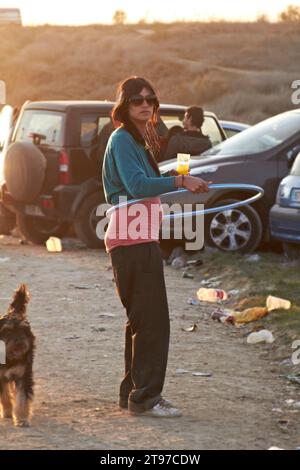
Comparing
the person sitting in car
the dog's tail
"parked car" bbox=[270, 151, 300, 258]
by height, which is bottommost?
"parked car" bbox=[270, 151, 300, 258]

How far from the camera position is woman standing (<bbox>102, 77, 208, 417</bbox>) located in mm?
7211

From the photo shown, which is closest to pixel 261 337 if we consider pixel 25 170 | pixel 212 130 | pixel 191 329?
pixel 191 329

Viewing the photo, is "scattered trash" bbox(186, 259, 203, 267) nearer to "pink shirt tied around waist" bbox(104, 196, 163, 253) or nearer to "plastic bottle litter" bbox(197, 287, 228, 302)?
"plastic bottle litter" bbox(197, 287, 228, 302)

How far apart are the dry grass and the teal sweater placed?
3693cm

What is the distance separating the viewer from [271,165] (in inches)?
584

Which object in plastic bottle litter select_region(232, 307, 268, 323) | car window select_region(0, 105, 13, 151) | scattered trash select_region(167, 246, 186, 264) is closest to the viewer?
plastic bottle litter select_region(232, 307, 268, 323)

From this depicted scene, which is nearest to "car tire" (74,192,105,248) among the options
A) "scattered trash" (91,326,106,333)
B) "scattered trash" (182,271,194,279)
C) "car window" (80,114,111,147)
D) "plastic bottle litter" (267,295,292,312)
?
"car window" (80,114,111,147)

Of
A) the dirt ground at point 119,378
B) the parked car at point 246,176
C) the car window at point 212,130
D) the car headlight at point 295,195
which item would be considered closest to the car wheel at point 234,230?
the parked car at point 246,176

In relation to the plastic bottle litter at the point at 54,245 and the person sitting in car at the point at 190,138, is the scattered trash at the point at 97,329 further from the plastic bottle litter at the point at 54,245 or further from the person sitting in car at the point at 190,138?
the plastic bottle litter at the point at 54,245

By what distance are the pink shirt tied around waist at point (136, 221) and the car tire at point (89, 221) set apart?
8.77 m

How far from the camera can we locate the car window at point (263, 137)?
1505cm

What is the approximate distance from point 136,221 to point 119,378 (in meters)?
1.63
